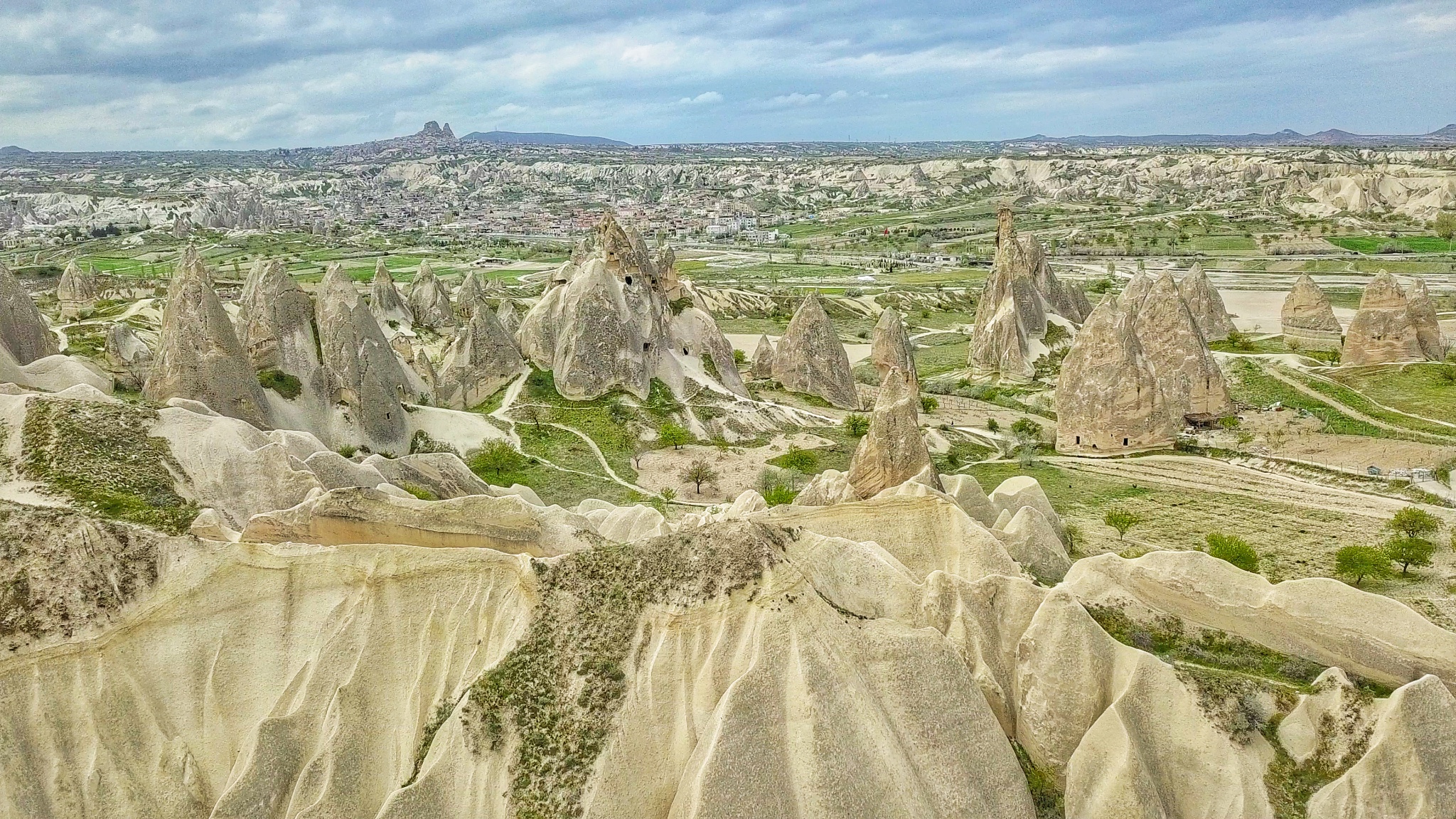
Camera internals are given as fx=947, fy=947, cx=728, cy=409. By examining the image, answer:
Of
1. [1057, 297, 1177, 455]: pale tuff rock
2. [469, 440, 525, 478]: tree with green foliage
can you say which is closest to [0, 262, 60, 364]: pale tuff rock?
[469, 440, 525, 478]: tree with green foliage

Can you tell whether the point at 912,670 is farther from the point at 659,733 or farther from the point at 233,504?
the point at 233,504

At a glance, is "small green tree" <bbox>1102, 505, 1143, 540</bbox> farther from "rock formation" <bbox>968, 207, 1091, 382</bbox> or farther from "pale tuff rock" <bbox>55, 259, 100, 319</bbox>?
"pale tuff rock" <bbox>55, 259, 100, 319</bbox>

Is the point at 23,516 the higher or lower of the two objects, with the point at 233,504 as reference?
higher

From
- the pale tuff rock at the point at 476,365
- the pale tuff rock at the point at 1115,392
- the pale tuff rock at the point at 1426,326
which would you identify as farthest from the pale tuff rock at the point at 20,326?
the pale tuff rock at the point at 1426,326

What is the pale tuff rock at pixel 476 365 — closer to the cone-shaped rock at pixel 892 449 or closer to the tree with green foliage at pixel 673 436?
the tree with green foliage at pixel 673 436

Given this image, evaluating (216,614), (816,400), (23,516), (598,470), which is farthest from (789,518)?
(816,400)
